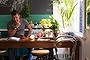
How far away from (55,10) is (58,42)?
2.71 metres

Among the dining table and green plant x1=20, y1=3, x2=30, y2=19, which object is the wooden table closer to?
the dining table

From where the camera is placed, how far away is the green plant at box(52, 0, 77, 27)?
5.78 m

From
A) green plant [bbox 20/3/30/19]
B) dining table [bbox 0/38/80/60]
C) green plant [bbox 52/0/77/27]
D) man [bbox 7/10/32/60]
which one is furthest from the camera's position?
green plant [bbox 20/3/30/19]

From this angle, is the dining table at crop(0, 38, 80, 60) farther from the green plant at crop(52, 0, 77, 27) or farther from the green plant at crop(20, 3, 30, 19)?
the green plant at crop(20, 3, 30, 19)

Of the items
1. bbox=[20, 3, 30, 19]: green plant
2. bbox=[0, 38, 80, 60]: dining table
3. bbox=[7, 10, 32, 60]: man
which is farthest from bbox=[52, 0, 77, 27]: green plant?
bbox=[0, 38, 80, 60]: dining table

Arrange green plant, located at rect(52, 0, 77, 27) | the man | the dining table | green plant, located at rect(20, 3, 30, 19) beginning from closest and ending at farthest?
1. the dining table
2. the man
3. green plant, located at rect(52, 0, 77, 27)
4. green plant, located at rect(20, 3, 30, 19)

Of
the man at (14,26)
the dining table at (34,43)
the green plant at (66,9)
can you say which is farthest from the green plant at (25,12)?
the dining table at (34,43)

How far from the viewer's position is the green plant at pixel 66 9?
19.0ft

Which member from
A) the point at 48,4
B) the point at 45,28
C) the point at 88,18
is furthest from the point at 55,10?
the point at 88,18

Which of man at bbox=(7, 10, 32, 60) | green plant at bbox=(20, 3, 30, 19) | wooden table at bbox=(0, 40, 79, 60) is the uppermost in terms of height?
green plant at bbox=(20, 3, 30, 19)

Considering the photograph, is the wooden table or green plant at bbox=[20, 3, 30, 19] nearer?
the wooden table

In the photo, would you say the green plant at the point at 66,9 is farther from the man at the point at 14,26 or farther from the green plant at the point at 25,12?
the man at the point at 14,26

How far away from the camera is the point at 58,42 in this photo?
421cm

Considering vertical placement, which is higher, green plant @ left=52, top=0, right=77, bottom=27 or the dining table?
green plant @ left=52, top=0, right=77, bottom=27
